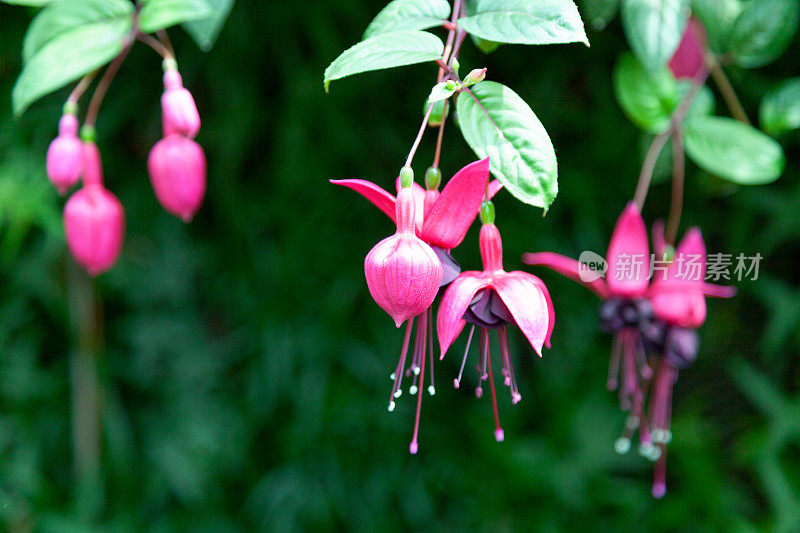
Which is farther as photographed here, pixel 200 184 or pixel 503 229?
pixel 503 229

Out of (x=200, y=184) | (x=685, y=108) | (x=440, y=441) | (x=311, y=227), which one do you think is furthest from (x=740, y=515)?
(x=200, y=184)

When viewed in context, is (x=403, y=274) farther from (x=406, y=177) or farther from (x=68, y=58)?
(x=68, y=58)

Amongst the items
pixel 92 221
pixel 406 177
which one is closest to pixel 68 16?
pixel 92 221

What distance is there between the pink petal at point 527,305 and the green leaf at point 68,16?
1.11ft

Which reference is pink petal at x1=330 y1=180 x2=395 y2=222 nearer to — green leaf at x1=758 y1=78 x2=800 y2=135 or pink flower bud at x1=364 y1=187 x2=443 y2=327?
pink flower bud at x1=364 y1=187 x2=443 y2=327

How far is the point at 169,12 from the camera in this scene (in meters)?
0.44

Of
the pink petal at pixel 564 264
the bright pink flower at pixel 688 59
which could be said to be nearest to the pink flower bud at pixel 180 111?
the pink petal at pixel 564 264

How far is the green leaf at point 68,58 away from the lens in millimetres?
431

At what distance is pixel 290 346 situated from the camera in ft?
3.60

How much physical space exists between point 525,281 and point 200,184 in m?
0.29

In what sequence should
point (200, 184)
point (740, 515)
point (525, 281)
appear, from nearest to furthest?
point (525, 281)
point (200, 184)
point (740, 515)

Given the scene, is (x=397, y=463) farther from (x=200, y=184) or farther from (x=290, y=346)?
(x=200, y=184)

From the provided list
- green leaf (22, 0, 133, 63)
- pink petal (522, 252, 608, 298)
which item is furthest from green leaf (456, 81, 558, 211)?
green leaf (22, 0, 133, 63)

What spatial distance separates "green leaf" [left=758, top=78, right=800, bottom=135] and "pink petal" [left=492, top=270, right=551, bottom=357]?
14.7 inches
